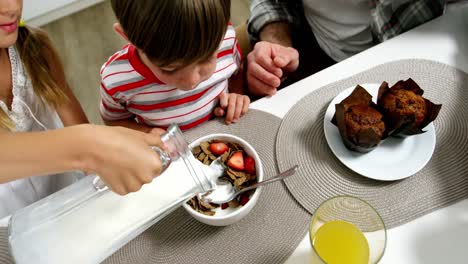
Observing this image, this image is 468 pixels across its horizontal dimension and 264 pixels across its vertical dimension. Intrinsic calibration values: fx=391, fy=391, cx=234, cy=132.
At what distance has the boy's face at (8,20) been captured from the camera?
0.70m

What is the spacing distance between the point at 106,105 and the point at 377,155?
24.8 inches

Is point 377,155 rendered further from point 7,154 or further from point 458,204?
point 7,154

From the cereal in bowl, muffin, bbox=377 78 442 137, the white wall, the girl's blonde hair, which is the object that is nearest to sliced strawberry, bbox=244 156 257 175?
the cereal in bowl

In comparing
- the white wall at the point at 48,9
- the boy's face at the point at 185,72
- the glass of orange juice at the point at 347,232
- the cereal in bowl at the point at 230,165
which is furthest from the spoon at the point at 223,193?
the white wall at the point at 48,9

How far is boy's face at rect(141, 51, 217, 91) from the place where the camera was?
0.73 metres

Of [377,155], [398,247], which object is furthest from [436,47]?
[398,247]

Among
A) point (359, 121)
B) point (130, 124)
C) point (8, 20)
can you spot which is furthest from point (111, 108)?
point (359, 121)

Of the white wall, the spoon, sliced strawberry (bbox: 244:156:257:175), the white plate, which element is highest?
sliced strawberry (bbox: 244:156:257:175)

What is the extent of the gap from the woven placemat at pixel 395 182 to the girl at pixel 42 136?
303mm

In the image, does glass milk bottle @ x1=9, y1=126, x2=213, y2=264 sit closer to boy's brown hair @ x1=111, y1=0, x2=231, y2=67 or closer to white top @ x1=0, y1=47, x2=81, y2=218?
boy's brown hair @ x1=111, y1=0, x2=231, y2=67

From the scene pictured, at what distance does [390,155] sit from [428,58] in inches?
10.7

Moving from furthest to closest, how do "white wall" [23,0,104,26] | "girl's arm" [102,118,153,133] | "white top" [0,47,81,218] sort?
"white wall" [23,0,104,26] < "girl's arm" [102,118,153,133] < "white top" [0,47,81,218]

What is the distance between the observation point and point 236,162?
68cm

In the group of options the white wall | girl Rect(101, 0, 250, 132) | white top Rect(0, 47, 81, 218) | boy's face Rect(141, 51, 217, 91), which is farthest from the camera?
the white wall
